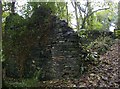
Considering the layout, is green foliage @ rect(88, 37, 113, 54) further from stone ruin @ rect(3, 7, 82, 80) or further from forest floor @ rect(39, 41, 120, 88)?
stone ruin @ rect(3, 7, 82, 80)

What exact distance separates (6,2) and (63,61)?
1.77 metres

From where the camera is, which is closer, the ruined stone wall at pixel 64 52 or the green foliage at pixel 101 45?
the ruined stone wall at pixel 64 52

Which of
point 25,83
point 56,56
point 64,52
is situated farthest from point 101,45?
point 25,83

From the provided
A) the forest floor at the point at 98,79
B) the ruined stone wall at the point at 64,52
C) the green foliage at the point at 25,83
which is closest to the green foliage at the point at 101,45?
the forest floor at the point at 98,79

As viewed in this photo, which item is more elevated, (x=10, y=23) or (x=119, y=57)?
(x=10, y=23)

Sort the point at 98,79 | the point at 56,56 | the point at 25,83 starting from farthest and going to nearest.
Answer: the point at 56,56
the point at 98,79
the point at 25,83

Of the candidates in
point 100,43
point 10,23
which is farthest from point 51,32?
point 100,43

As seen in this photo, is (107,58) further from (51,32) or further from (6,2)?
(6,2)

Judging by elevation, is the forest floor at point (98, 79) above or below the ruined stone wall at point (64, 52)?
below

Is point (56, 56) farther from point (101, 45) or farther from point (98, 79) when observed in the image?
point (101, 45)

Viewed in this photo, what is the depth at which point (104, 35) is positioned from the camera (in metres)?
7.75

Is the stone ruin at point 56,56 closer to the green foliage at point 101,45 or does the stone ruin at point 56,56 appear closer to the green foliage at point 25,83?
the green foliage at point 25,83

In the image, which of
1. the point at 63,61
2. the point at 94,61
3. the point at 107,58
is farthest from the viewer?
the point at 107,58

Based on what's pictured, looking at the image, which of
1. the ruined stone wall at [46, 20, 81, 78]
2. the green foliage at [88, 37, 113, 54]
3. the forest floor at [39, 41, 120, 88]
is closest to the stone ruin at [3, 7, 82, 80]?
the ruined stone wall at [46, 20, 81, 78]
